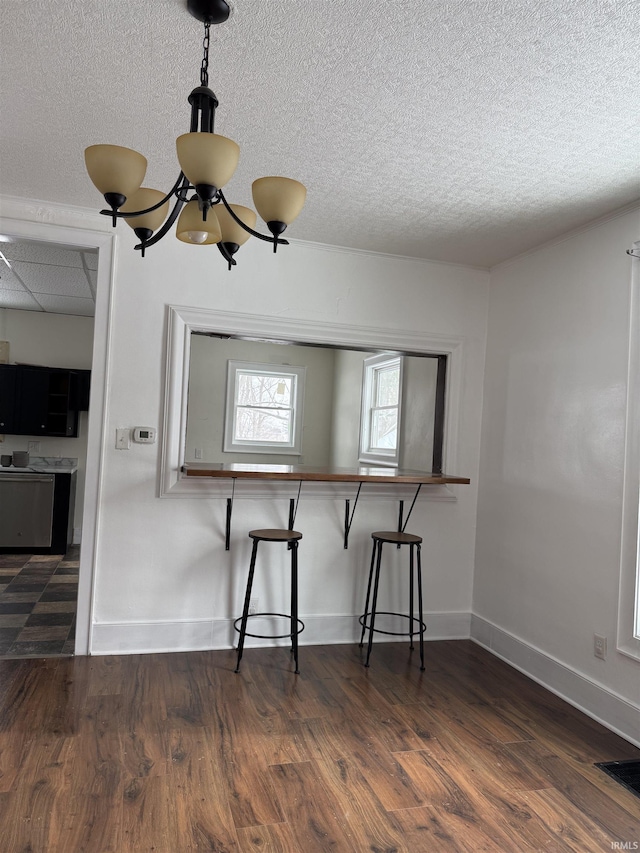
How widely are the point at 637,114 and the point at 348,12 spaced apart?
3.61ft

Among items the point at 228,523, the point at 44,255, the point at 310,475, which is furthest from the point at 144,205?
the point at 44,255

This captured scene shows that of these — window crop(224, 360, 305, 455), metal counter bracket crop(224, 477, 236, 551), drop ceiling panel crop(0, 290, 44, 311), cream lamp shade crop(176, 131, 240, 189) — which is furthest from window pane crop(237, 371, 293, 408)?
drop ceiling panel crop(0, 290, 44, 311)

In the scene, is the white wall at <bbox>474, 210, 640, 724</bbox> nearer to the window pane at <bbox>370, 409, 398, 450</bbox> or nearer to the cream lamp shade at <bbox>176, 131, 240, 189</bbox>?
the window pane at <bbox>370, 409, 398, 450</bbox>

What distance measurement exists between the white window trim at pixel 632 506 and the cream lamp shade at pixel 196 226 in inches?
79.6

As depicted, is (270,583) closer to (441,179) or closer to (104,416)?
(104,416)

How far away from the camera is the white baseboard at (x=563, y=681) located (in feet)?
9.07

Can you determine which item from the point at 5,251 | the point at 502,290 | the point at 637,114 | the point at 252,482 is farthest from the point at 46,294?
the point at 637,114

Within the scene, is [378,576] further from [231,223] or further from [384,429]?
[231,223]

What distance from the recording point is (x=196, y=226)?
175 centimetres

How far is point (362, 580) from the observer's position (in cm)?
388

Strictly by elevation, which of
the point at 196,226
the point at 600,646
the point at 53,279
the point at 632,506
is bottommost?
the point at 600,646

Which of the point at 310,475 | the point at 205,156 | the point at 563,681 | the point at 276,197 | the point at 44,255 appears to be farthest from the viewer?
the point at 44,255

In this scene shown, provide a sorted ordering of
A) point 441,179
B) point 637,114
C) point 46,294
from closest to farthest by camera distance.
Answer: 1. point 637,114
2. point 441,179
3. point 46,294

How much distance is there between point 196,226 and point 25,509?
5091 mm
